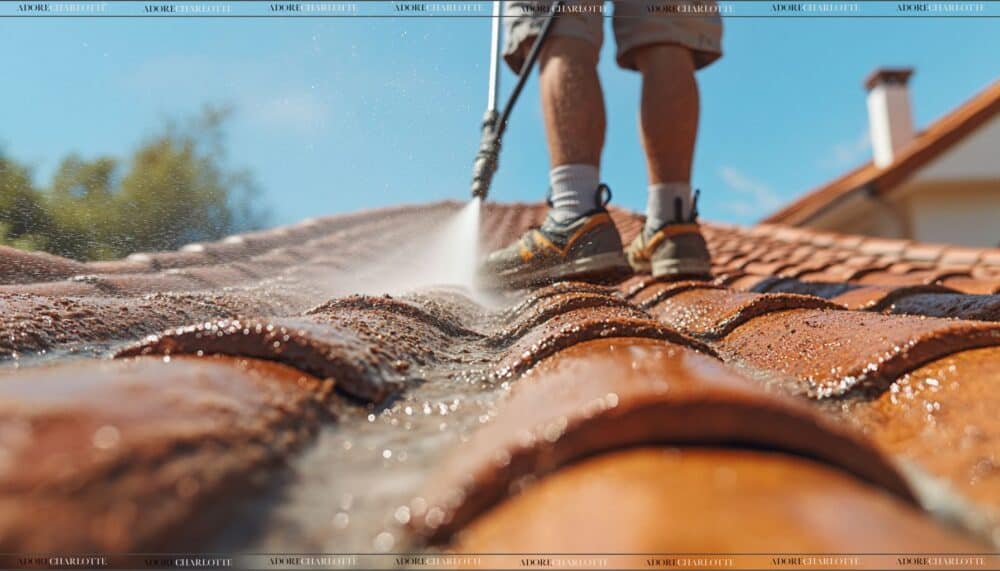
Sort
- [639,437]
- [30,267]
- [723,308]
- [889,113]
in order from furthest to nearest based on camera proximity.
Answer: [889,113] < [30,267] < [723,308] < [639,437]

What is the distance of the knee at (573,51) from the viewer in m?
2.58

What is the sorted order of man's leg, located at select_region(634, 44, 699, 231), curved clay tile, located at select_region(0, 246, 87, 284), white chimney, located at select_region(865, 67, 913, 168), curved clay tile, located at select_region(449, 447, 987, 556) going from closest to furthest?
curved clay tile, located at select_region(449, 447, 987, 556), curved clay tile, located at select_region(0, 246, 87, 284), man's leg, located at select_region(634, 44, 699, 231), white chimney, located at select_region(865, 67, 913, 168)

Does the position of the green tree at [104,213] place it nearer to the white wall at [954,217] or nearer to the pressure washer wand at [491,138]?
the pressure washer wand at [491,138]

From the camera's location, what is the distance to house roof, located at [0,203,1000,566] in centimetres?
A: 47

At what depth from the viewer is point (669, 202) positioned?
2.93m

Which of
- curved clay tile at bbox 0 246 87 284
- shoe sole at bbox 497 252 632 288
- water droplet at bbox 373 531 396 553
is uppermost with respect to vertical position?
curved clay tile at bbox 0 246 87 284

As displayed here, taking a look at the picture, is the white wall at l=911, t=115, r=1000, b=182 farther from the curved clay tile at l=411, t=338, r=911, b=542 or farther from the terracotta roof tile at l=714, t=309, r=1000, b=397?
the curved clay tile at l=411, t=338, r=911, b=542

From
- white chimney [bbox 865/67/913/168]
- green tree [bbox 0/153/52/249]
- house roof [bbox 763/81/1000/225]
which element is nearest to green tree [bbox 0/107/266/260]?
green tree [bbox 0/153/52/249]

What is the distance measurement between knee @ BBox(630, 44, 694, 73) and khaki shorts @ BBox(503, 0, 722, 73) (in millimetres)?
26

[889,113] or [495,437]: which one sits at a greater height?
[889,113]

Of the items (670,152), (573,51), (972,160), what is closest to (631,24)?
(573,51)

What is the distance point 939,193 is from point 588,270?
30.4 ft

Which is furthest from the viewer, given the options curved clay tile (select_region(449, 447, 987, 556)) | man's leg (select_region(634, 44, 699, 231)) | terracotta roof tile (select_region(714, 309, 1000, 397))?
man's leg (select_region(634, 44, 699, 231))

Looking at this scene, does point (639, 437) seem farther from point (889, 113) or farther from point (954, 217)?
point (889, 113)
